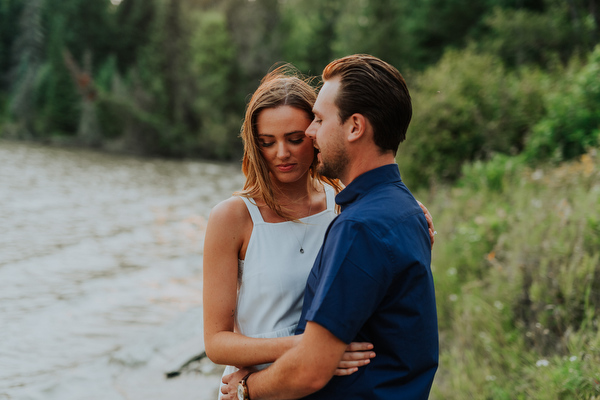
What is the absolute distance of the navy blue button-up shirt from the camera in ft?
5.25

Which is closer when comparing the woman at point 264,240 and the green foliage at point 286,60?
the woman at point 264,240

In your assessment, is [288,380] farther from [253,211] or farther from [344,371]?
[253,211]

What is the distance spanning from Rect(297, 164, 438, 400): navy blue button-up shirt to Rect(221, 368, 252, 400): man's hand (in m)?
0.38

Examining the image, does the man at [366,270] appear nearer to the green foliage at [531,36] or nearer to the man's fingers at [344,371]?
the man's fingers at [344,371]

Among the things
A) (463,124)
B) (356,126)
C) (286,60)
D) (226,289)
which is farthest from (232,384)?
(286,60)

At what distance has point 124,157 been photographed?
33344mm

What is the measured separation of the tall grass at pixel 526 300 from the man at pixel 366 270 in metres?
1.63

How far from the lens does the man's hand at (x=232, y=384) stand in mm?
2113

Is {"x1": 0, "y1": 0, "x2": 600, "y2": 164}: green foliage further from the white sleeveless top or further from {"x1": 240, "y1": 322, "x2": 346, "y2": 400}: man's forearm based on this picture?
{"x1": 240, "y1": 322, "x2": 346, "y2": 400}: man's forearm

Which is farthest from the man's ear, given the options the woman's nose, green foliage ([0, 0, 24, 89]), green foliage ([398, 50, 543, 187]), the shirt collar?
green foliage ([0, 0, 24, 89])

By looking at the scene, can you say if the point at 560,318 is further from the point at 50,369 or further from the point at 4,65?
the point at 4,65

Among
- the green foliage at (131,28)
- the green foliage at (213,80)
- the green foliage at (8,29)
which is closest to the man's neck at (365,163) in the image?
the green foliage at (213,80)

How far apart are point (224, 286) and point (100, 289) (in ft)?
25.3

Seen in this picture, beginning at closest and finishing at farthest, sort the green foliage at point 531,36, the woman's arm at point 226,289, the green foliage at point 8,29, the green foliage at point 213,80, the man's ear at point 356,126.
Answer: the man's ear at point 356,126 → the woman's arm at point 226,289 → the green foliage at point 531,36 → the green foliage at point 213,80 → the green foliage at point 8,29
